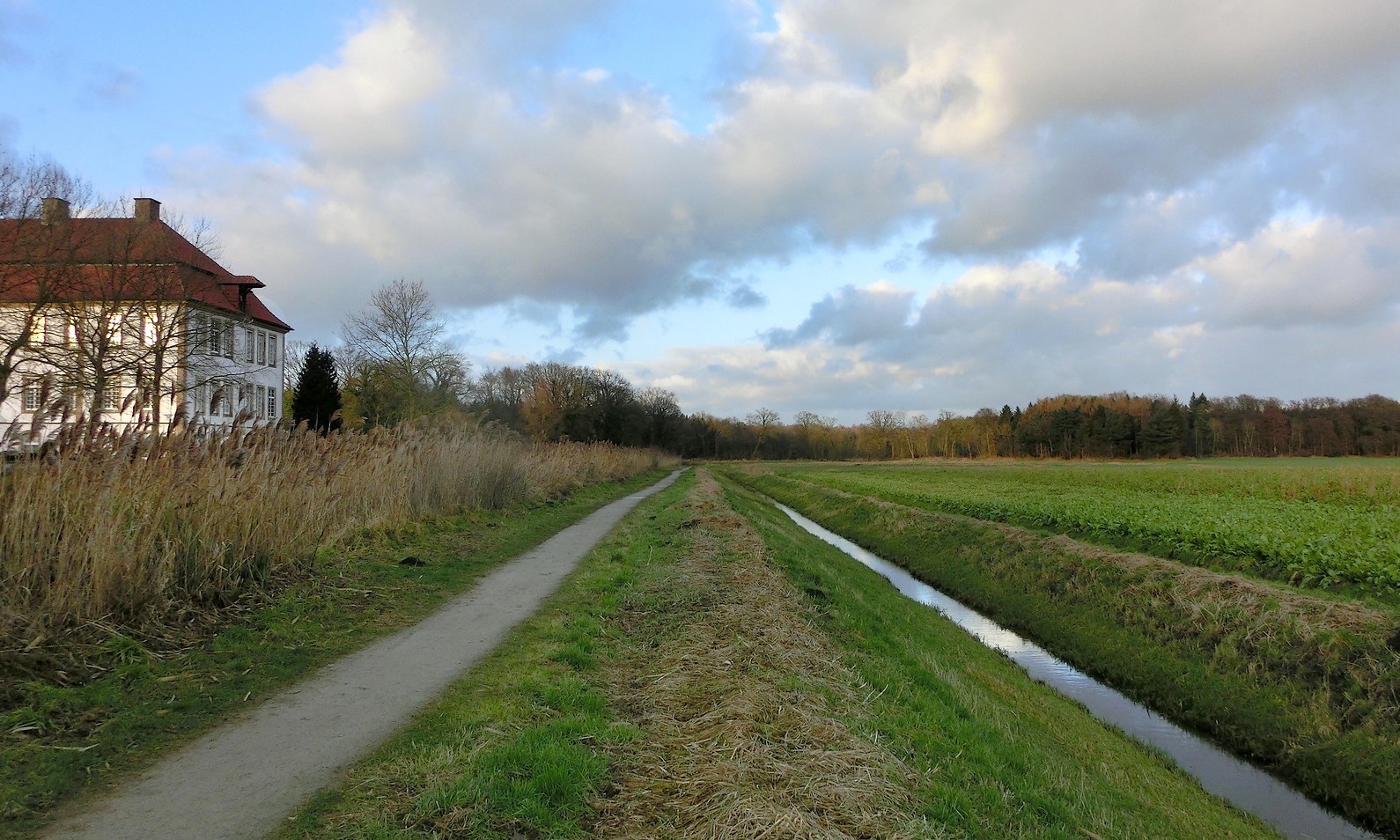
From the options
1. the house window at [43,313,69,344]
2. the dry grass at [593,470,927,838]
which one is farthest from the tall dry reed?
the house window at [43,313,69,344]

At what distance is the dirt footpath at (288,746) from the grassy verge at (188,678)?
0.81 feet

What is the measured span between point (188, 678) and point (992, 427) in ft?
456

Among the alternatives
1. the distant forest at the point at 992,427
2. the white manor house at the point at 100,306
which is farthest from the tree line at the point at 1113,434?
the white manor house at the point at 100,306

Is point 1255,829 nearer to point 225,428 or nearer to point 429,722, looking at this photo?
point 429,722

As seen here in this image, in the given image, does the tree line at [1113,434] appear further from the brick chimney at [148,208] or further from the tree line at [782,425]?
the brick chimney at [148,208]

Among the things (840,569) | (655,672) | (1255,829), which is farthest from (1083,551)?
(655,672)

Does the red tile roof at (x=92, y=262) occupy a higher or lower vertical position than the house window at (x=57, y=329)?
higher

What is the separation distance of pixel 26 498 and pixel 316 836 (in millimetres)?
4702

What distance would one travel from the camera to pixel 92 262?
2389 centimetres

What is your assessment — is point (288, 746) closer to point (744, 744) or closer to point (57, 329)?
point (744, 744)

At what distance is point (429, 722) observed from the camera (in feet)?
17.5

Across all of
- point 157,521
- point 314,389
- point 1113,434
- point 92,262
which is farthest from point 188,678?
point 1113,434

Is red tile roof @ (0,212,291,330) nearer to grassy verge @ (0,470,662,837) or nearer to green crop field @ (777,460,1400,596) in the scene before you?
grassy verge @ (0,470,662,837)

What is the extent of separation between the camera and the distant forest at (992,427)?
80.7m
